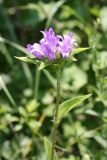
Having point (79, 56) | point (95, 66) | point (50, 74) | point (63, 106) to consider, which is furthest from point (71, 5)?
point (63, 106)

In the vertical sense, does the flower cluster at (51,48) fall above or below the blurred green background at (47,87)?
below

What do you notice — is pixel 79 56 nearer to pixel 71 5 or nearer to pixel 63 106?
pixel 71 5

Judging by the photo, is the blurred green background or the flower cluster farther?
the blurred green background

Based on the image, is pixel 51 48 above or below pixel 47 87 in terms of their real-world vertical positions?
below

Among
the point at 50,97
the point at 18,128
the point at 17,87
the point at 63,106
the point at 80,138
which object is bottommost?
the point at 63,106

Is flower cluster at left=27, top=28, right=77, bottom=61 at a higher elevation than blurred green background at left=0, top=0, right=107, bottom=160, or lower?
lower

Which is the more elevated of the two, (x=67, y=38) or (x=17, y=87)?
(x=17, y=87)

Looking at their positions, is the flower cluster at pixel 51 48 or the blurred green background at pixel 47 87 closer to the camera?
the flower cluster at pixel 51 48

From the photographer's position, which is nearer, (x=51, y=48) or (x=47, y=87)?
(x=51, y=48)
